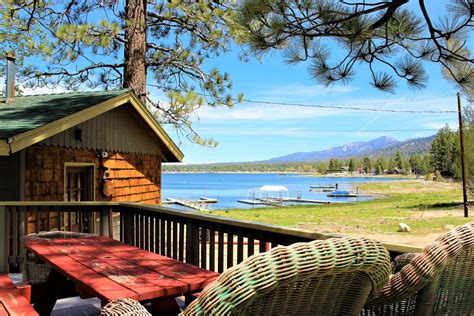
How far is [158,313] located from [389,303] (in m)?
1.65

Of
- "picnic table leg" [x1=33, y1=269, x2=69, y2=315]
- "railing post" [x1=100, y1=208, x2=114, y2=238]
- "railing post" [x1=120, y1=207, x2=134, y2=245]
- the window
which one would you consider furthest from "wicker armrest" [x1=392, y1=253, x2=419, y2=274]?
the window

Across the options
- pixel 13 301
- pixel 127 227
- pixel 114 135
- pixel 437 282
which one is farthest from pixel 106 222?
pixel 437 282

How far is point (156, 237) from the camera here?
481 cm

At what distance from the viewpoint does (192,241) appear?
4102mm

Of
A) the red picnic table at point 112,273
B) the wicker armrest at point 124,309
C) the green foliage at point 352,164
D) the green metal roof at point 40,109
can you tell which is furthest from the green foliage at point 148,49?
the green foliage at point 352,164

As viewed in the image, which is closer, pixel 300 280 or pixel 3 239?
pixel 300 280

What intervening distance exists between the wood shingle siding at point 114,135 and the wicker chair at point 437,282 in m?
6.36

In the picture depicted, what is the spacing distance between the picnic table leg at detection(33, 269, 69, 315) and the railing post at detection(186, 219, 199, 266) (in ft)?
3.99

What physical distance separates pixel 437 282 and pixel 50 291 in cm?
273

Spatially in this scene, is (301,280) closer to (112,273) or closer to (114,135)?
(112,273)

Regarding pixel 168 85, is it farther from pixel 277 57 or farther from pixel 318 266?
pixel 318 266

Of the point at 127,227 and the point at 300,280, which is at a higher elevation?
the point at 300,280

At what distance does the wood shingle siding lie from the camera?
750 cm

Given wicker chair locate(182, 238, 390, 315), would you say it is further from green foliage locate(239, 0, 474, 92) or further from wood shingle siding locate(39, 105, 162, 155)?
wood shingle siding locate(39, 105, 162, 155)
